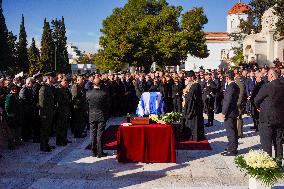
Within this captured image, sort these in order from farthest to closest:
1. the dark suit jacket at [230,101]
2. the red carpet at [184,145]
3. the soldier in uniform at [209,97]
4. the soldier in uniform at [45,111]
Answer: the soldier in uniform at [209,97] < the red carpet at [184,145] < the soldier in uniform at [45,111] < the dark suit jacket at [230,101]

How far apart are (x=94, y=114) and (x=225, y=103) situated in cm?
341

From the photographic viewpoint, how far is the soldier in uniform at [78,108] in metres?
13.3

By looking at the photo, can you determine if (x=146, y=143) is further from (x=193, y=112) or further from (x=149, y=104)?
(x=149, y=104)

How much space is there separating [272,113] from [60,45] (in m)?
69.6

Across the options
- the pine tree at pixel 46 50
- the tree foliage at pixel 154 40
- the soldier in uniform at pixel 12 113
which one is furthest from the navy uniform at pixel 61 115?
the pine tree at pixel 46 50

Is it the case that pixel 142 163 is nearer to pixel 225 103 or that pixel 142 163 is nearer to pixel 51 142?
pixel 225 103

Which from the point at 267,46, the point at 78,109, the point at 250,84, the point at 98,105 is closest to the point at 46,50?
the point at 267,46

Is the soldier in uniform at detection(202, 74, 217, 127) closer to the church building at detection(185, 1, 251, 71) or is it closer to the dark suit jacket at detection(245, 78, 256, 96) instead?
the dark suit jacket at detection(245, 78, 256, 96)

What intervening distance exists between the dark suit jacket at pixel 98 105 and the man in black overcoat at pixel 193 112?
3.05 metres

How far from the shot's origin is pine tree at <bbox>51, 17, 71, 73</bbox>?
71.0m

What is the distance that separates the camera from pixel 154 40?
50.1 metres

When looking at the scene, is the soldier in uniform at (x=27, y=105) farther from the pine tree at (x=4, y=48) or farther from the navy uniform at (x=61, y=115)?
the pine tree at (x=4, y=48)

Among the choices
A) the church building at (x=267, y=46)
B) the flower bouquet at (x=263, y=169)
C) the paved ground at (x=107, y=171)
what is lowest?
the paved ground at (x=107, y=171)

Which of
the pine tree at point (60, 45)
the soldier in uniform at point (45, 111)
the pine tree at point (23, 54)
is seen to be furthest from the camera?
the pine tree at point (60, 45)
